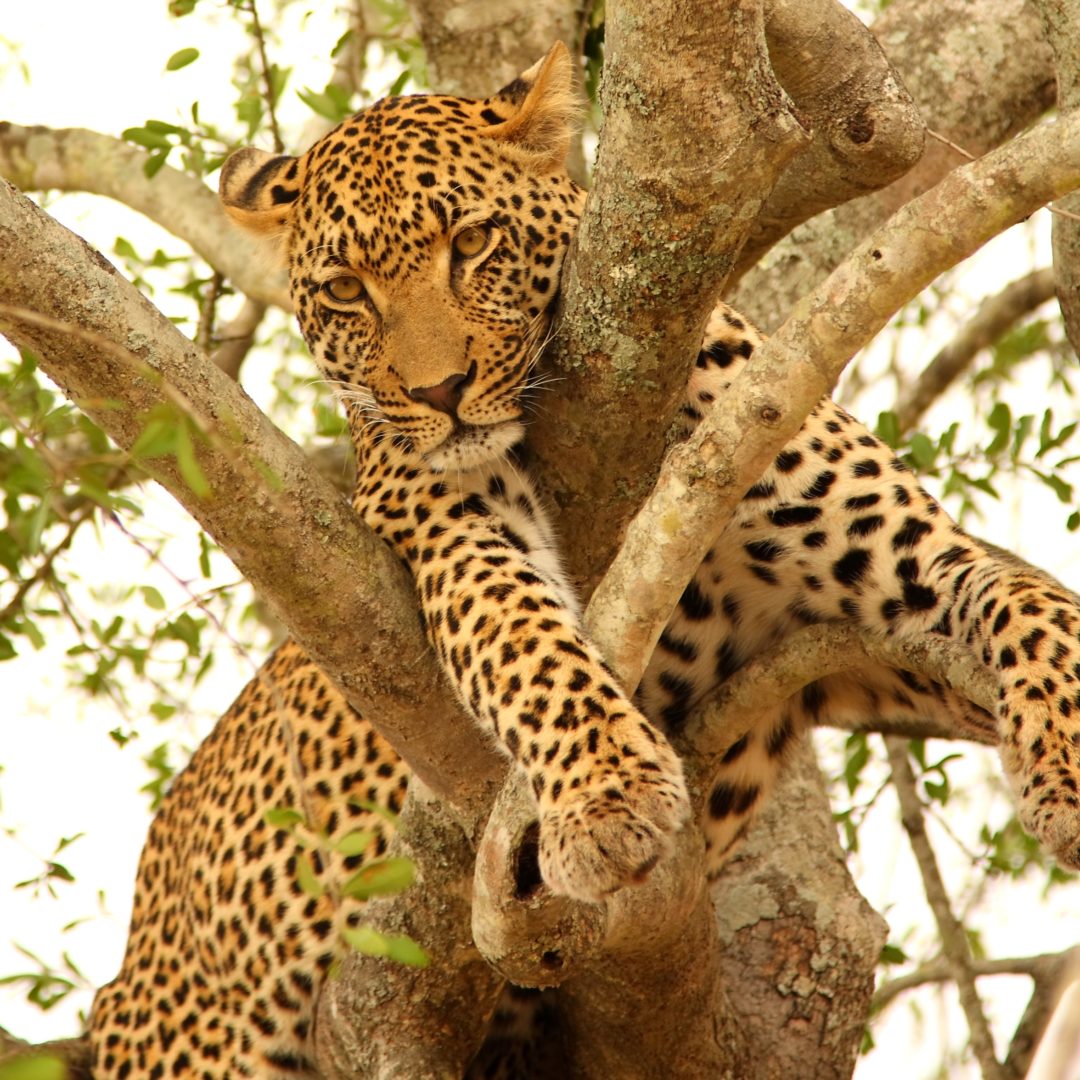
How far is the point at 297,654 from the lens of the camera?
19.7 ft

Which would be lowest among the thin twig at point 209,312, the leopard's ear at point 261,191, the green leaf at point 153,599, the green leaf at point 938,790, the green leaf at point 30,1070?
the green leaf at point 30,1070

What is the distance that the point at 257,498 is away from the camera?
385 cm

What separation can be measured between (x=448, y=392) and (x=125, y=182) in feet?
11.6

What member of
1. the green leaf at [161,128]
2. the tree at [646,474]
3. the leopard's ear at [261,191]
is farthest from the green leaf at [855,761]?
the green leaf at [161,128]

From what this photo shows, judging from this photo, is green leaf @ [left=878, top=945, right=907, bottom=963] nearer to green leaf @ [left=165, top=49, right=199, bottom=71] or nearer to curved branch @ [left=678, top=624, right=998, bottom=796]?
curved branch @ [left=678, top=624, right=998, bottom=796]

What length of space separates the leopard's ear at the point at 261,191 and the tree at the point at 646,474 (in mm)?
597

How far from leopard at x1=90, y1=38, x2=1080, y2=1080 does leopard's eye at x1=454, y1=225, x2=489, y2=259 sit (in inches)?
0.5

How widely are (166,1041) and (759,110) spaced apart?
155 inches

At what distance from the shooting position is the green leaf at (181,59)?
600cm

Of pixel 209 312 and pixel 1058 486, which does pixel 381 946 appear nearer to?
pixel 1058 486

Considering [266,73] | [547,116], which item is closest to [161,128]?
[266,73]

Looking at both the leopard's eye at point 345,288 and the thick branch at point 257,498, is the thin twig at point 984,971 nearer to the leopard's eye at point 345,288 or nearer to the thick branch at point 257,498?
the thick branch at point 257,498

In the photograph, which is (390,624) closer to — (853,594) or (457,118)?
(853,594)

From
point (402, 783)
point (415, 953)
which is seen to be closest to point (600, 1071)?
point (402, 783)
